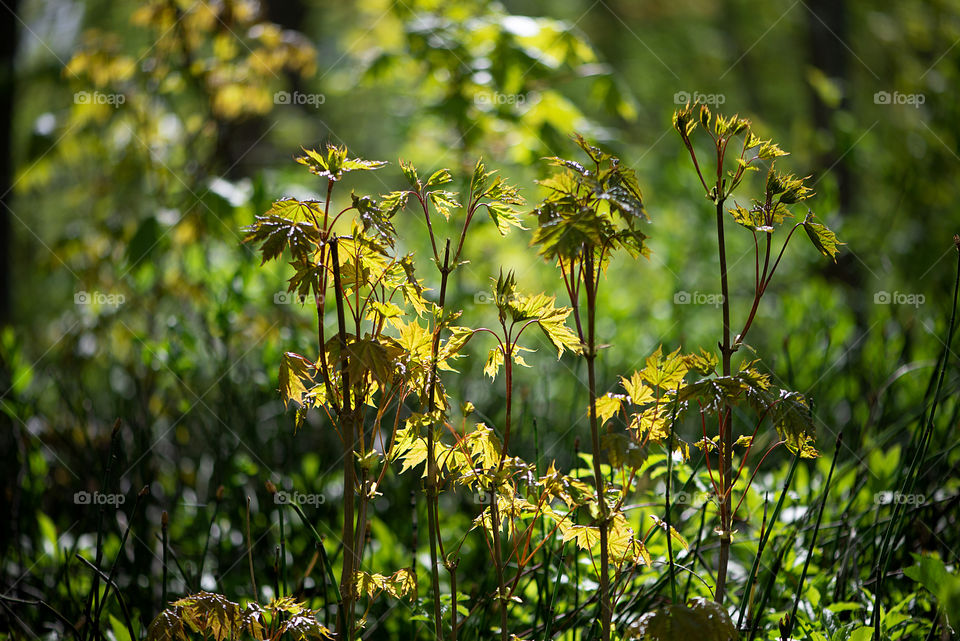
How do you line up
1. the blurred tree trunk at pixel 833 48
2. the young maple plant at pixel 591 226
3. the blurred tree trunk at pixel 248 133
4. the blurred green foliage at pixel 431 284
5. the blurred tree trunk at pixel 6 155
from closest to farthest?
the young maple plant at pixel 591 226 < the blurred green foliage at pixel 431 284 < the blurred tree trunk at pixel 248 133 < the blurred tree trunk at pixel 6 155 < the blurred tree trunk at pixel 833 48

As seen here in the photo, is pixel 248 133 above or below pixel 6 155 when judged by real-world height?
above

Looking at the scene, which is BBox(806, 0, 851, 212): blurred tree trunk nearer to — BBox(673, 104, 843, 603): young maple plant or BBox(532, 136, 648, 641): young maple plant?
BBox(673, 104, 843, 603): young maple plant

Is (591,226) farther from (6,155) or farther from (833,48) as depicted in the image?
(833,48)

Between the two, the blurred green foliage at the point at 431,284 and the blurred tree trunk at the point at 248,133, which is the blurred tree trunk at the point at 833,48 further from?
the blurred tree trunk at the point at 248,133

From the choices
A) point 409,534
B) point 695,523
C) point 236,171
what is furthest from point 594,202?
point 236,171

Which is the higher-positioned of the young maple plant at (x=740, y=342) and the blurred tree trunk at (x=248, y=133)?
the blurred tree trunk at (x=248, y=133)

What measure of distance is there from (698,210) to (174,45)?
2391 mm

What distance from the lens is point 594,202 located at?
40.1 inches

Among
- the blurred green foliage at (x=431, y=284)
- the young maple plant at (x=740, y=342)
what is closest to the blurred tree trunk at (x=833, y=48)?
the blurred green foliage at (x=431, y=284)

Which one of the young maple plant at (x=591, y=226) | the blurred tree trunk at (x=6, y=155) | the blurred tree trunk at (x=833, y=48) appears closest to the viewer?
the young maple plant at (x=591, y=226)

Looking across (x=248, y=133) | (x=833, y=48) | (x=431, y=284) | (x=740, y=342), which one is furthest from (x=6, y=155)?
(x=833, y=48)

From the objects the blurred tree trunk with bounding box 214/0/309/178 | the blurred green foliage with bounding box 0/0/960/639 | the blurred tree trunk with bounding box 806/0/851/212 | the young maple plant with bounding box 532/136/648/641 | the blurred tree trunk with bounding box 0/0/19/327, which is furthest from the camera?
the blurred tree trunk with bounding box 806/0/851/212

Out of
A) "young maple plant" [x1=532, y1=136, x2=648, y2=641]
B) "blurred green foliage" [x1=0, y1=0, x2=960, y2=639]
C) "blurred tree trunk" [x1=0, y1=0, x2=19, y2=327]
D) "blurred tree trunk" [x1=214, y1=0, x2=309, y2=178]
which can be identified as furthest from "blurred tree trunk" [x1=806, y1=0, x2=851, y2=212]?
"blurred tree trunk" [x1=0, y1=0, x2=19, y2=327]

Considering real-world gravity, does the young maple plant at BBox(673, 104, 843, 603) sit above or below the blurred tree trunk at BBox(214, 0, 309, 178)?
below
